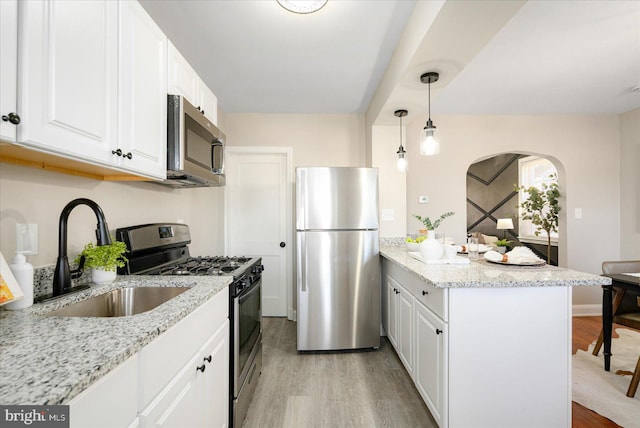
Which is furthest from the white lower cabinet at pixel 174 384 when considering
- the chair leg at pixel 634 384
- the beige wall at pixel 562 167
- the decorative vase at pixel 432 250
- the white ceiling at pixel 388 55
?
the beige wall at pixel 562 167

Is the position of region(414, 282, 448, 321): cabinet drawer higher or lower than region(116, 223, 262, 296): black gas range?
lower

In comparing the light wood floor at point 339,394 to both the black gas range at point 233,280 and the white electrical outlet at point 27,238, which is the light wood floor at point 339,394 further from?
the white electrical outlet at point 27,238

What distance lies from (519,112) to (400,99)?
2052mm

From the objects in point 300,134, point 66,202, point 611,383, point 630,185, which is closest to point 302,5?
point 66,202

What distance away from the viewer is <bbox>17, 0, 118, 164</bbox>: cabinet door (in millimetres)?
820

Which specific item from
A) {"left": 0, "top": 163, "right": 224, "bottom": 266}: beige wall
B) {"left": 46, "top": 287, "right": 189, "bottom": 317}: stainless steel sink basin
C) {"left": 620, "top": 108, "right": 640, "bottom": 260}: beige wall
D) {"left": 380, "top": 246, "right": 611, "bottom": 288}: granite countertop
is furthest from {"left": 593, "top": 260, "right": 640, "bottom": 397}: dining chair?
{"left": 0, "top": 163, "right": 224, "bottom": 266}: beige wall

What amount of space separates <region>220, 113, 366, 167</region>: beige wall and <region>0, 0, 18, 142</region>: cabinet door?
287 centimetres

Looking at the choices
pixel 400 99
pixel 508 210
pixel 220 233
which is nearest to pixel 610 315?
pixel 400 99

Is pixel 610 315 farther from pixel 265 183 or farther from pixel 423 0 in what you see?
pixel 265 183

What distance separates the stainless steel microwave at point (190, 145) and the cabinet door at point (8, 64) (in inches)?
32.4

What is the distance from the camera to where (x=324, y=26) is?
199 cm

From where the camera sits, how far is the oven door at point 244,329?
5.41 feet

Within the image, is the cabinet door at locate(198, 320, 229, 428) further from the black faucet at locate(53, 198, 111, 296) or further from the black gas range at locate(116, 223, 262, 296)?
the black faucet at locate(53, 198, 111, 296)

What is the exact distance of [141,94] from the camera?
1.36 metres
